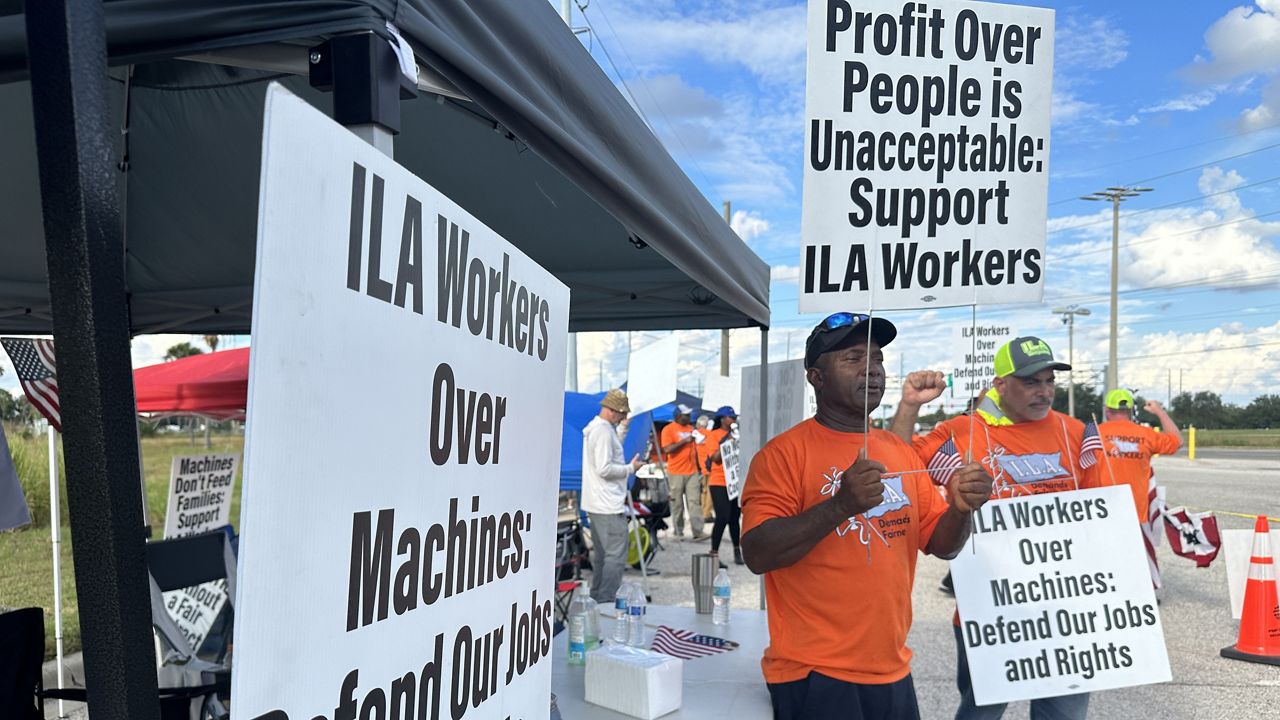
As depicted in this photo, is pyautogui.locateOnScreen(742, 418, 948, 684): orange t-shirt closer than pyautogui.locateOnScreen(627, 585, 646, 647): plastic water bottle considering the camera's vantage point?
Yes

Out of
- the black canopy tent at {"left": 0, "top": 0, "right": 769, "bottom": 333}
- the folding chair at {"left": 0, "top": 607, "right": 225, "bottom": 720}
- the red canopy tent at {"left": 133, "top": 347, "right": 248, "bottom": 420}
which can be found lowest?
the folding chair at {"left": 0, "top": 607, "right": 225, "bottom": 720}

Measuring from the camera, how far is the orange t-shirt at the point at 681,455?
14523 mm

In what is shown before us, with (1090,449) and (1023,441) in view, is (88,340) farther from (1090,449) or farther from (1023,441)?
(1090,449)

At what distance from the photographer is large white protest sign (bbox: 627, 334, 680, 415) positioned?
368 inches

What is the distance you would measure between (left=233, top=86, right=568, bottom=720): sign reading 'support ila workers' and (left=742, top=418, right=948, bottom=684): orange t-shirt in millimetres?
1370

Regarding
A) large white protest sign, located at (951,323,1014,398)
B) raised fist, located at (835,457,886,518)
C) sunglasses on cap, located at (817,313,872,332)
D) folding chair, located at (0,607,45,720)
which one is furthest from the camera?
large white protest sign, located at (951,323,1014,398)

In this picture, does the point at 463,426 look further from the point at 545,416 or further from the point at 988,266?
the point at 988,266

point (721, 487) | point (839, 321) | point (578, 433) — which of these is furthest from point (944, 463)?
point (721, 487)

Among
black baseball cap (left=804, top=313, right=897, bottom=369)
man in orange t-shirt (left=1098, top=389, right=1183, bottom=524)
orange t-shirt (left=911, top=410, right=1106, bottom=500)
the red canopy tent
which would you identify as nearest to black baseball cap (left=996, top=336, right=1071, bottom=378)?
orange t-shirt (left=911, top=410, right=1106, bottom=500)

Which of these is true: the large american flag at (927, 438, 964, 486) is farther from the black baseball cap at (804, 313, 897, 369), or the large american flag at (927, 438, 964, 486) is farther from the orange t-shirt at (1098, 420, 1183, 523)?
the orange t-shirt at (1098, 420, 1183, 523)

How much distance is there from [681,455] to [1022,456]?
35.5 feet

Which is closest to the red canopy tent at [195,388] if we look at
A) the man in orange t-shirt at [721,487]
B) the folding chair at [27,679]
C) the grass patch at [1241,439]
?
the folding chair at [27,679]

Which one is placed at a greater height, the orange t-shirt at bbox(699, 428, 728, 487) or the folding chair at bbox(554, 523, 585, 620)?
the orange t-shirt at bbox(699, 428, 728, 487)

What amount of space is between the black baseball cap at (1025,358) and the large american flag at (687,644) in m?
1.73
